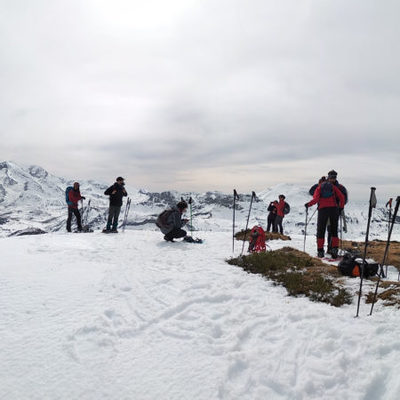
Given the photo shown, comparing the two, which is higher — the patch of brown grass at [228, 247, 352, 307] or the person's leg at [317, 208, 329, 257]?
the person's leg at [317, 208, 329, 257]

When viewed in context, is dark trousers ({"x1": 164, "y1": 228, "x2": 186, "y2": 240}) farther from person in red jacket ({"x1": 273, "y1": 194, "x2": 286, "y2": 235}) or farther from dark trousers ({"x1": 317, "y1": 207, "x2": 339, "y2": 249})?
person in red jacket ({"x1": 273, "y1": 194, "x2": 286, "y2": 235})

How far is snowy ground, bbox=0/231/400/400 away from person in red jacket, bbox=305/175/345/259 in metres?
4.32

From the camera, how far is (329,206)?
1087 cm

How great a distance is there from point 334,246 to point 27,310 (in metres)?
9.63

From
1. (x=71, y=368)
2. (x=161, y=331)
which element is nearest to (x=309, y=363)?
(x=161, y=331)

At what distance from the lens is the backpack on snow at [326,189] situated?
1078cm

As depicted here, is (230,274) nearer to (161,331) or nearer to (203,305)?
(203,305)

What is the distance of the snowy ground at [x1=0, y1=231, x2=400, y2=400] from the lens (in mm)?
3408

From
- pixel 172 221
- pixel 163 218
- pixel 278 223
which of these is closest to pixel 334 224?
pixel 172 221

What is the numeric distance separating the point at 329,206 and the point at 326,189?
25.0 inches

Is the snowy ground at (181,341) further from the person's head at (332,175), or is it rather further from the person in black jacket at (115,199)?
the person in black jacket at (115,199)

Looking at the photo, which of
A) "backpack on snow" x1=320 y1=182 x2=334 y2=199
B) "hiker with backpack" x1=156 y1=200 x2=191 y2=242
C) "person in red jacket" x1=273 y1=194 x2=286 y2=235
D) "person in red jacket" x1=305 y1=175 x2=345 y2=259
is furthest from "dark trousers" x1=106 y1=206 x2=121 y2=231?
"person in red jacket" x1=273 y1=194 x2=286 y2=235

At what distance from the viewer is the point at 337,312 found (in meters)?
5.06

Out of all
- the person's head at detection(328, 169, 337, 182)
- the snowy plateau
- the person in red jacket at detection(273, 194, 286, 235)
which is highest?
the person's head at detection(328, 169, 337, 182)
